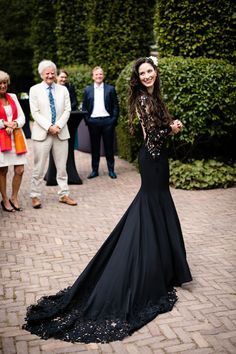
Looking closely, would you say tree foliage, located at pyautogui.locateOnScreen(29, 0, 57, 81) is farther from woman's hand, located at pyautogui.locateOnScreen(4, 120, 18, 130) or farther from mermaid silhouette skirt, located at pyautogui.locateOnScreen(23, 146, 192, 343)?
mermaid silhouette skirt, located at pyautogui.locateOnScreen(23, 146, 192, 343)

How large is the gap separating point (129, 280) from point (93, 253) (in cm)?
145

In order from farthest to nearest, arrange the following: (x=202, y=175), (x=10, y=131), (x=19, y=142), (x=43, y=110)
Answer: (x=202, y=175), (x=43, y=110), (x=19, y=142), (x=10, y=131)

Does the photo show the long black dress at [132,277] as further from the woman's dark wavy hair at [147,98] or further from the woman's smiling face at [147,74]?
the woman's smiling face at [147,74]

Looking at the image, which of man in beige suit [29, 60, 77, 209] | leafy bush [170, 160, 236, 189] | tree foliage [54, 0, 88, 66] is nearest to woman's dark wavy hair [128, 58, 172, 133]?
man in beige suit [29, 60, 77, 209]

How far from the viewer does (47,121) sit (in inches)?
272

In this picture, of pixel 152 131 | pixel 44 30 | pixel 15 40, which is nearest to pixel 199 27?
pixel 152 131

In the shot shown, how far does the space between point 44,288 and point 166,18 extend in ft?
19.4

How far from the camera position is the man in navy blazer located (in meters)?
8.84

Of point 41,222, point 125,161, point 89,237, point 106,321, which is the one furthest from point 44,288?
point 125,161

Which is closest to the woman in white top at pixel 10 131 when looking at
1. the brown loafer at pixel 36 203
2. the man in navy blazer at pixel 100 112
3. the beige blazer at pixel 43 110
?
the beige blazer at pixel 43 110

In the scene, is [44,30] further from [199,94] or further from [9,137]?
[9,137]

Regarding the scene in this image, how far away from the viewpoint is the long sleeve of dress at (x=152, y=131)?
409 cm

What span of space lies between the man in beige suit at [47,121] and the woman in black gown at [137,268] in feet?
9.66

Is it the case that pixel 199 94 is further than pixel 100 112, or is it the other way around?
pixel 100 112
